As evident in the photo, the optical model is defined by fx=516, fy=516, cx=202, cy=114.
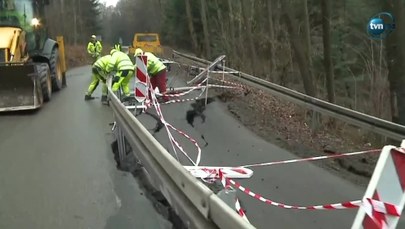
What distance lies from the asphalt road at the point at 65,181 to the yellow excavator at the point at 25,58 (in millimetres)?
1385

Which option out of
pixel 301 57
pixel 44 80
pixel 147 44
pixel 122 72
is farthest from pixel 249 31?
pixel 147 44

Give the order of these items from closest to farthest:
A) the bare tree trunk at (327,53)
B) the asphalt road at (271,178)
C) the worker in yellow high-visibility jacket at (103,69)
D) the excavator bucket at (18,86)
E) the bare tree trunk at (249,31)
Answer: the asphalt road at (271,178) < the excavator bucket at (18,86) < the worker in yellow high-visibility jacket at (103,69) < the bare tree trunk at (327,53) < the bare tree trunk at (249,31)

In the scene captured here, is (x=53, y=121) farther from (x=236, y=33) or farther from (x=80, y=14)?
(x=80, y=14)

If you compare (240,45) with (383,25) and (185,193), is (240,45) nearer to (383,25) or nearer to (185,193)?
(383,25)

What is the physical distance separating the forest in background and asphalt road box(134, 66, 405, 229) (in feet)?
11.2

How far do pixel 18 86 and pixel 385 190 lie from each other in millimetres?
10103

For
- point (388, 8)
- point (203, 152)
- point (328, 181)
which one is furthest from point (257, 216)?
point (388, 8)

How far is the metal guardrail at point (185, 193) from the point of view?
2675 millimetres

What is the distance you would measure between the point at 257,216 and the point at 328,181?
64.3 inches

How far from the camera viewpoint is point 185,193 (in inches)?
131

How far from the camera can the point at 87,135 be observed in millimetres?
9133

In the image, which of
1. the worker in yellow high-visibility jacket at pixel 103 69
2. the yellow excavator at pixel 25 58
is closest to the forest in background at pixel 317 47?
the worker in yellow high-visibility jacket at pixel 103 69

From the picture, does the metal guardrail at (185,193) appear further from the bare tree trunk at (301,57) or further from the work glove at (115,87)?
the bare tree trunk at (301,57)

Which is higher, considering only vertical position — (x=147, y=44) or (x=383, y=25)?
(x=383, y=25)
